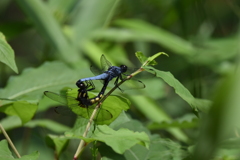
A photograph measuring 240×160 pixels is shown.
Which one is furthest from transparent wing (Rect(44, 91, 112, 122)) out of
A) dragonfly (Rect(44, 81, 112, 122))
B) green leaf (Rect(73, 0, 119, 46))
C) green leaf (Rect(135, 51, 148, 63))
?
green leaf (Rect(73, 0, 119, 46))

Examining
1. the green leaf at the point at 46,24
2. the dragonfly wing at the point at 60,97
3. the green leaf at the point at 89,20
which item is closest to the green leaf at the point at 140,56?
the dragonfly wing at the point at 60,97

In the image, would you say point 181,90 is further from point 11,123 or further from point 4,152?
point 11,123

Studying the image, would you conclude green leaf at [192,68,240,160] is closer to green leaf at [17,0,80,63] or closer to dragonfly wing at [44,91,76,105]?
dragonfly wing at [44,91,76,105]

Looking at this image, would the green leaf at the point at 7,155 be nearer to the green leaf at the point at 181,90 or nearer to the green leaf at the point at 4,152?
the green leaf at the point at 4,152

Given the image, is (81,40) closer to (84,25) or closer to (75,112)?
(84,25)

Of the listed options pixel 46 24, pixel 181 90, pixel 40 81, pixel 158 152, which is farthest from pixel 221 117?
pixel 46 24

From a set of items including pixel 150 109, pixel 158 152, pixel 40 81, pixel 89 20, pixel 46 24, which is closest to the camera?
pixel 158 152
